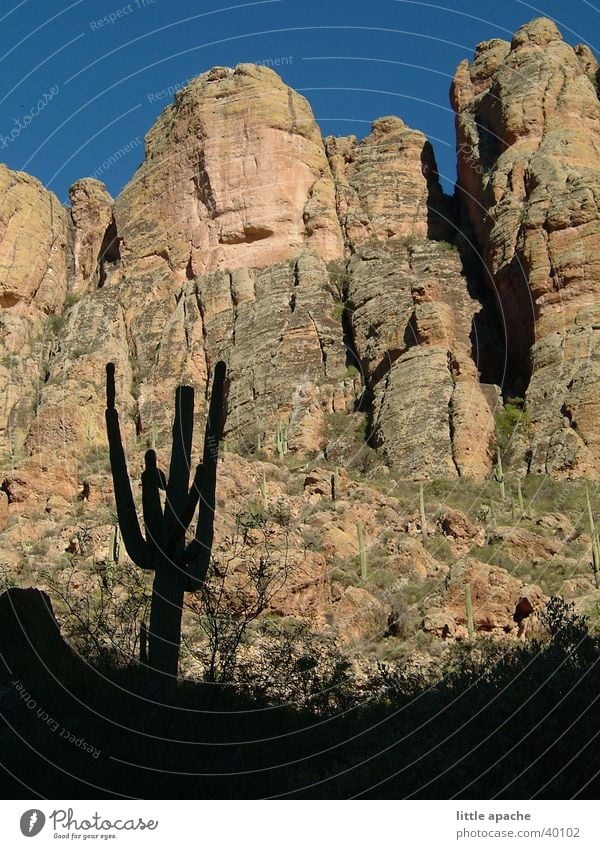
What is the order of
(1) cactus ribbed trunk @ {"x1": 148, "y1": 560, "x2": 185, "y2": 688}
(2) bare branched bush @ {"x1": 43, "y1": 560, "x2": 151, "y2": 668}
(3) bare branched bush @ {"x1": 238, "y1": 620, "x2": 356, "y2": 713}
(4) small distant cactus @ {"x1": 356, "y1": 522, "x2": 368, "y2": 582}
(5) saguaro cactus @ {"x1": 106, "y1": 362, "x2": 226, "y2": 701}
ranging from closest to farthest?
(1) cactus ribbed trunk @ {"x1": 148, "y1": 560, "x2": 185, "y2": 688} < (5) saguaro cactus @ {"x1": 106, "y1": 362, "x2": 226, "y2": 701} < (3) bare branched bush @ {"x1": 238, "y1": 620, "x2": 356, "y2": 713} < (2) bare branched bush @ {"x1": 43, "y1": 560, "x2": 151, "y2": 668} < (4) small distant cactus @ {"x1": 356, "y1": 522, "x2": 368, "y2": 582}

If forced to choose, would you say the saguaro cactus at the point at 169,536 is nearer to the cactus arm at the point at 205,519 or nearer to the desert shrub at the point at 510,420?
the cactus arm at the point at 205,519

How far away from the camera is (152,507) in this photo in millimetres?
11461

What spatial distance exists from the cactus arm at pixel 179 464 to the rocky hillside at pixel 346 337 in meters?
8.34

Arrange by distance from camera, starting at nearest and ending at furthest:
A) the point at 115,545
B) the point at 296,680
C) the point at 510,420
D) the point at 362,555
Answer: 1. the point at 296,680
2. the point at 362,555
3. the point at 115,545
4. the point at 510,420

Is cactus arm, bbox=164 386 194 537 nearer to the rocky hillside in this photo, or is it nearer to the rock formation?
the rocky hillside

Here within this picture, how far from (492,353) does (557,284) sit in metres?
5.15

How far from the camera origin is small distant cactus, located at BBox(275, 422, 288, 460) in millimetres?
37094

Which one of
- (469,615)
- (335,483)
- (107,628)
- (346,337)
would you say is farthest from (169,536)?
(346,337)

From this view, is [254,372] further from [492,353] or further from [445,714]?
[445,714]

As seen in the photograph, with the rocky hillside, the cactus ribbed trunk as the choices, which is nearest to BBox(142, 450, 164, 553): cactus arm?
the cactus ribbed trunk

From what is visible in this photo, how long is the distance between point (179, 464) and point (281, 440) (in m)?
25.9

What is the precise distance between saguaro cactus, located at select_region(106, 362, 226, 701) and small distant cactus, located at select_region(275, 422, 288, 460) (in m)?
24.9

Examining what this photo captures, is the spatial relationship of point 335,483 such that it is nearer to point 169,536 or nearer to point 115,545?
point 115,545

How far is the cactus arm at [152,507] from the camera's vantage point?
1119cm
